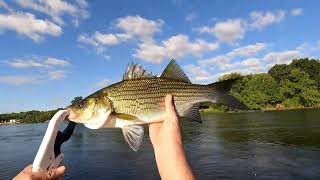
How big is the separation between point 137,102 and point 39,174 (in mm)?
1553

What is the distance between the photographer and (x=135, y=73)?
487 centimetres

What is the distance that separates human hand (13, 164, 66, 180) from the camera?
3.14m

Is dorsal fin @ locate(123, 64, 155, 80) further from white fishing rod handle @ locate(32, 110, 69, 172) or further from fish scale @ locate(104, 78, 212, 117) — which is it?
white fishing rod handle @ locate(32, 110, 69, 172)

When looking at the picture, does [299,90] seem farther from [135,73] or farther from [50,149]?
[50,149]

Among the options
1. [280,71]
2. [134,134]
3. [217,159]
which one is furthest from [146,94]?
[280,71]

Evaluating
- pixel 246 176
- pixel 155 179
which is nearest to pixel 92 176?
pixel 155 179

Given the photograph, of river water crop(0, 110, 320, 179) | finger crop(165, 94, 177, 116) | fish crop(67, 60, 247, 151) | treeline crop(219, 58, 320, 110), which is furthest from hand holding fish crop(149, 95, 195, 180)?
treeline crop(219, 58, 320, 110)

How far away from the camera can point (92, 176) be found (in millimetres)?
37656

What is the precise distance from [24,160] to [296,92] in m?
126

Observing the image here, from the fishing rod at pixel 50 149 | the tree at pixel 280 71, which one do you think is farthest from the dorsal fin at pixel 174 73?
the tree at pixel 280 71

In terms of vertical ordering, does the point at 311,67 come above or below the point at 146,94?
above

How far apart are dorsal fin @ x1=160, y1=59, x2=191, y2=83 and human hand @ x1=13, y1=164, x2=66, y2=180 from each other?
6.15 feet

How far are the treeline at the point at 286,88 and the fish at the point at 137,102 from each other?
14574 cm

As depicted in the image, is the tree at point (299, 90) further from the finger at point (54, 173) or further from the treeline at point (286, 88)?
the finger at point (54, 173)
